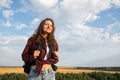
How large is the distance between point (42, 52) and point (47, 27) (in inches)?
14.8

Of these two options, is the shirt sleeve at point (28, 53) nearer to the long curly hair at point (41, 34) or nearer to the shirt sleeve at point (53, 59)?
the long curly hair at point (41, 34)

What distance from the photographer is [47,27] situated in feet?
14.6

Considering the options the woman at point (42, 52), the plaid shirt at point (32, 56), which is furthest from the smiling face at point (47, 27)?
the plaid shirt at point (32, 56)

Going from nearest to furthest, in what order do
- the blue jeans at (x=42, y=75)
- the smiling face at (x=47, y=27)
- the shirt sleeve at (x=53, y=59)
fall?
the blue jeans at (x=42, y=75) → the shirt sleeve at (x=53, y=59) → the smiling face at (x=47, y=27)

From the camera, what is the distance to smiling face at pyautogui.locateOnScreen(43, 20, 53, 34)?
4.45 metres

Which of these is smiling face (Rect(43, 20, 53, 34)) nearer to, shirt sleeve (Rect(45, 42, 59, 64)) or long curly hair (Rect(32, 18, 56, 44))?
long curly hair (Rect(32, 18, 56, 44))

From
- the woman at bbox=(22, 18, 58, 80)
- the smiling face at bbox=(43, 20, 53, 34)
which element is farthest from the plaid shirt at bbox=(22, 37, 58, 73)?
the smiling face at bbox=(43, 20, 53, 34)

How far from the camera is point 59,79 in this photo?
87.8 ft

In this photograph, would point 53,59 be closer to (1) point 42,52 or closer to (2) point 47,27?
(1) point 42,52

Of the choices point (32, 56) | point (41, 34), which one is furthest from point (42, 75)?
point (41, 34)

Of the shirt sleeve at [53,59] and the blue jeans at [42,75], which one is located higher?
the shirt sleeve at [53,59]

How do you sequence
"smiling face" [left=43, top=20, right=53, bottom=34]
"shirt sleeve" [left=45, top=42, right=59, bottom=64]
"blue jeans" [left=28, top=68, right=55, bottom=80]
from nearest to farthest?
1. "blue jeans" [left=28, top=68, right=55, bottom=80]
2. "shirt sleeve" [left=45, top=42, right=59, bottom=64]
3. "smiling face" [left=43, top=20, right=53, bottom=34]

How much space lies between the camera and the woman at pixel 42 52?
425cm

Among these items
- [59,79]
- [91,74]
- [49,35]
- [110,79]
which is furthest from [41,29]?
[91,74]
